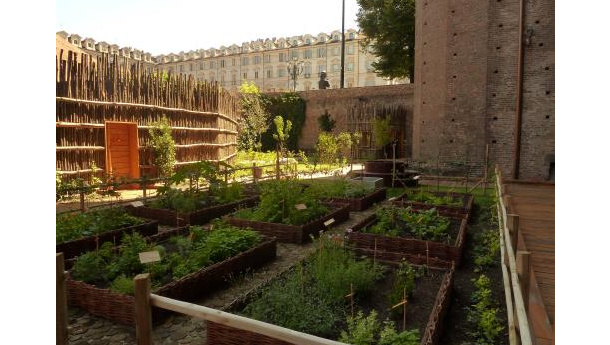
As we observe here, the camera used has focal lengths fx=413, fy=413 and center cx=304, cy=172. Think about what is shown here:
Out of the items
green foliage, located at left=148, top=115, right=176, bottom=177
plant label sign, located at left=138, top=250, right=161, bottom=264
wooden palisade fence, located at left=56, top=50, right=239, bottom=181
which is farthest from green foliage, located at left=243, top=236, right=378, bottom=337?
green foliage, located at left=148, top=115, right=176, bottom=177

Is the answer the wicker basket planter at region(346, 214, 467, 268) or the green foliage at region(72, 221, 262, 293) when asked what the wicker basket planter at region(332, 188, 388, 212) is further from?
the green foliage at region(72, 221, 262, 293)

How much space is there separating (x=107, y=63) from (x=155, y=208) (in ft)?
17.6

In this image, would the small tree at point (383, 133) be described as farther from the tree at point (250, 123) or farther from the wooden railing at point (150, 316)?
the wooden railing at point (150, 316)

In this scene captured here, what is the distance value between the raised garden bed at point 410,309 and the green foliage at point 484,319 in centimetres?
30

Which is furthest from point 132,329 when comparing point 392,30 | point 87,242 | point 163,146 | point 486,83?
point 392,30

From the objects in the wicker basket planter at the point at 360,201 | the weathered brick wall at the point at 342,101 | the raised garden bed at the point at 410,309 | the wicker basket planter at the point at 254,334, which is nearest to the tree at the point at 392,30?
the weathered brick wall at the point at 342,101

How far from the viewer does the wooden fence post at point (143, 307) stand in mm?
2949

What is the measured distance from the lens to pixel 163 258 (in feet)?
17.9

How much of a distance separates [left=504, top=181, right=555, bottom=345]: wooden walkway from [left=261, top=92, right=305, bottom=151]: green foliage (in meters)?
19.8

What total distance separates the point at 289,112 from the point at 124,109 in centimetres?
1842

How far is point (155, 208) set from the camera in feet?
29.1

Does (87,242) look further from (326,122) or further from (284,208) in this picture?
(326,122)
